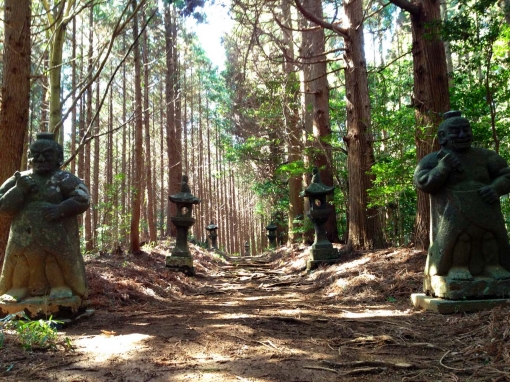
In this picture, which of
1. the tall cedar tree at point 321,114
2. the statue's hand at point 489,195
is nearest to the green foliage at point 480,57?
the statue's hand at point 489,195

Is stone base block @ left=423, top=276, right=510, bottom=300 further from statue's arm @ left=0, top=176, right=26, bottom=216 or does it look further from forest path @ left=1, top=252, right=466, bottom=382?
statue's arm @ left=0, top=176, right=26, bottom=216

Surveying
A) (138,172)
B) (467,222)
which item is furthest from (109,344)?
(138,172)

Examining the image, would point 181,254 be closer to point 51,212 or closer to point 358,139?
point 358,139

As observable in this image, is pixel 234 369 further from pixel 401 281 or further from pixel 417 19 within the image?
pixel 417 19

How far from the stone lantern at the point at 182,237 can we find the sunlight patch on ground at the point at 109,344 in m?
6.37

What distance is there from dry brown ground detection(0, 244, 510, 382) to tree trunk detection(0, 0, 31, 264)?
7.44ft

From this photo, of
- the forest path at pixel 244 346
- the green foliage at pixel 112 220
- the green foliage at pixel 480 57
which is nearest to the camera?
the forest path at pixel 244 346

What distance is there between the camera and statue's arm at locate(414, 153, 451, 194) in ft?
14.9

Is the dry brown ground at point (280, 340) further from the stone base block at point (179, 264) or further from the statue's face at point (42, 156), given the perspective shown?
the stone base block at point (179, 264)

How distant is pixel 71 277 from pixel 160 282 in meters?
3.61

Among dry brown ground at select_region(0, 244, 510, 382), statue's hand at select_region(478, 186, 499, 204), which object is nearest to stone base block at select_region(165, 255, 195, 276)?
dry brown ground at select_region(0, 244, 510, 382)

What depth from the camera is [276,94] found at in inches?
539

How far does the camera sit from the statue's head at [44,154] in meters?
4.64

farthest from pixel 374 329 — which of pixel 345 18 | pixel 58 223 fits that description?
pixel 345 18
